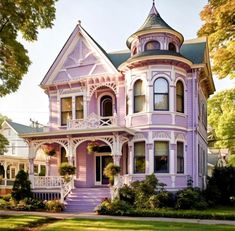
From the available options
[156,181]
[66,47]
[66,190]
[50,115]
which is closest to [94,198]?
[66,190]

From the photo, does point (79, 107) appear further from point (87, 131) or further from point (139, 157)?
point (139, 157)

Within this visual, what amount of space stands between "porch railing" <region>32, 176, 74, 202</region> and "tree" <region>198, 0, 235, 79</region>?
443 inches

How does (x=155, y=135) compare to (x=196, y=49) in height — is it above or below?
below

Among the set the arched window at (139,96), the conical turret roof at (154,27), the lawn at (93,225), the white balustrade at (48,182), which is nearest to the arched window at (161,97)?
the arched window at (139,96)

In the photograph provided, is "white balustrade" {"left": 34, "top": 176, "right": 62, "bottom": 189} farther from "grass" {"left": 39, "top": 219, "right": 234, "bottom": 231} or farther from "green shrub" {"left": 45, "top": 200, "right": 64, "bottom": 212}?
"grass" {"left": 39, "top": 219, "right": 234, "bottom": 231}

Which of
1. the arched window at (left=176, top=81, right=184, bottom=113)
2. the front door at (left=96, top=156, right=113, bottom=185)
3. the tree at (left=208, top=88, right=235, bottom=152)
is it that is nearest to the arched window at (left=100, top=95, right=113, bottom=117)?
the front door at (left=96, top=156, right=113, bottom=185)

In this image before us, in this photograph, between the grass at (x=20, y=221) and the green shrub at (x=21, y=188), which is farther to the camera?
the green shrub at (x=21, y=188)

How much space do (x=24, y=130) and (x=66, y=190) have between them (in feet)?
112

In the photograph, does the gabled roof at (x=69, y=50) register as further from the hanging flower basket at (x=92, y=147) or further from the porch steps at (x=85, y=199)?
the porch steps at (x=85, y=199)

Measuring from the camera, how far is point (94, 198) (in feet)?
70.2

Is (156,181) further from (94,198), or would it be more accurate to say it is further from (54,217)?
(54,217)

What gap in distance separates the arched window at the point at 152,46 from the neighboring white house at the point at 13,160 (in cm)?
981

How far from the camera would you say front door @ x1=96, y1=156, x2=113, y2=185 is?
24484 mm

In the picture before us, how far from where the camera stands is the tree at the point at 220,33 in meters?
20.8
